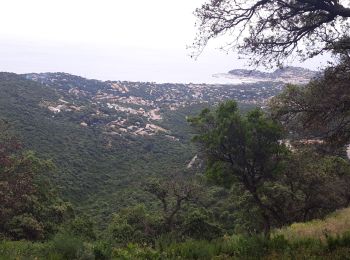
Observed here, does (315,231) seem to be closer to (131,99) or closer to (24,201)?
(24,201)

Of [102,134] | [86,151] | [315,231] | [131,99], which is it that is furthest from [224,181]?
[131,99]

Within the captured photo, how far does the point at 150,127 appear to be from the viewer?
6875 cm

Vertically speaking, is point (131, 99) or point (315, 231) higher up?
point (315, 231)

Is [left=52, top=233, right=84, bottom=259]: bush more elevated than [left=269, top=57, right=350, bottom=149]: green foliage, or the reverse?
[left=269, top=57, right=350, bottom=149]: green foliage

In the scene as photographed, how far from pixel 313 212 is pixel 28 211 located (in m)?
13.1

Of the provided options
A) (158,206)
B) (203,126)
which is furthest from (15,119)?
(203,126)

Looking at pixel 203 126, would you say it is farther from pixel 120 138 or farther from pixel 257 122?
pixel 120 138

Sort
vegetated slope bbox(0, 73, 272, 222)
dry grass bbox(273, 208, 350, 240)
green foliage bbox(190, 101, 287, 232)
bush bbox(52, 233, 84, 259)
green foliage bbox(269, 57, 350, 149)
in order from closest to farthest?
bush bbox(52, 233, 84, 259)
dry grass bbox(273, 208, 350, 240)
green foliage bbox(269, 57, 350, 149)
green foliage bbox(190, 101, 287, 232)
vegetated slope bbox(0, 73, 272, 222)

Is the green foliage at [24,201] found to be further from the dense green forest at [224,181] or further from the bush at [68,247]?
the bush at [68,247]

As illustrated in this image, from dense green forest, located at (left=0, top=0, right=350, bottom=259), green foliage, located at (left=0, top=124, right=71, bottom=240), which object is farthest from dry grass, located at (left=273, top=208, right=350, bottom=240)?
green foliage, located at (left=0, top=124, right=71, bottom=240)

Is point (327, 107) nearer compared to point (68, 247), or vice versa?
point (68, 247)

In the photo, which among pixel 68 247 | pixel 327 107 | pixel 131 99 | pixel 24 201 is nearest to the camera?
pixel 68 247

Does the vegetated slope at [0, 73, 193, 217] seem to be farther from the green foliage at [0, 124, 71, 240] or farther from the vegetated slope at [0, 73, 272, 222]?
the green foliage at [0, 124, 71, 240]

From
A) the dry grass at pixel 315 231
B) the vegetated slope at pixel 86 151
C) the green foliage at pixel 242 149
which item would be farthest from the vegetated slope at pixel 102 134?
the dry grass at pixel 315 231
